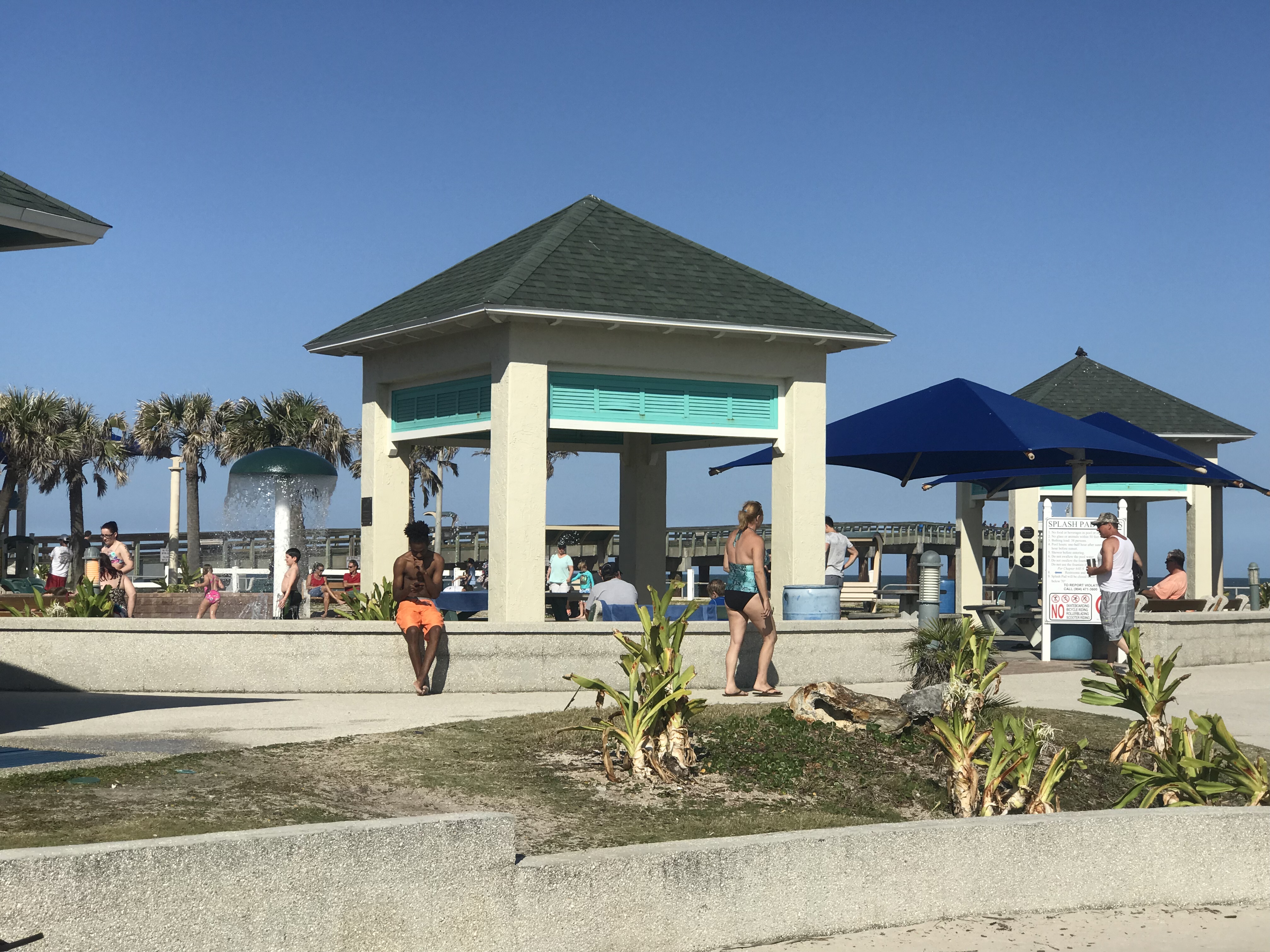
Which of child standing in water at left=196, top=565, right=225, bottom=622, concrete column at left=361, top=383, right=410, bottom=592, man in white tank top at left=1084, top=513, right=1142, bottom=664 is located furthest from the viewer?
child standing in water at left=196, top=565, right=225, bottom=622

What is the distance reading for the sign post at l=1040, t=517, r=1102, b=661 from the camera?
15875 millimetres

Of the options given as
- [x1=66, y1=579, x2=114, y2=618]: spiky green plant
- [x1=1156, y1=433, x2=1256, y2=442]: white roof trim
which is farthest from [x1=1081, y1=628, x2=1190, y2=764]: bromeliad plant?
[x1=1156, y1=433, x2=1256, y2=442]: white roof trim

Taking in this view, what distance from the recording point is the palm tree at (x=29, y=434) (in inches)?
1994

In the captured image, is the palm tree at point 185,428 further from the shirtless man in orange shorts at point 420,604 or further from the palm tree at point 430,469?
the shirtless man in orange shorts at point 420,604

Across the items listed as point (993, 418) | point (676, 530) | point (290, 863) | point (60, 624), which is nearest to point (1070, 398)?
point (993, 418)

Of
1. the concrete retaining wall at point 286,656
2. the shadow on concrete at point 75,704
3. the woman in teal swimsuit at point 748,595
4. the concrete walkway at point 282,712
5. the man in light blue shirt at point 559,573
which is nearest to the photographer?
the concrete walkway at point 282,712

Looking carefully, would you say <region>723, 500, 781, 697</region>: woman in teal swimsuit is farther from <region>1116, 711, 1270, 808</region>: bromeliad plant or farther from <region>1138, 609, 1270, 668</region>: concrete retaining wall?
<region>1138, 609, 1270, 668</region>: concrete retaining wall

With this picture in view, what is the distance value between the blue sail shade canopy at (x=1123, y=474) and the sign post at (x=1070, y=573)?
6.07ft

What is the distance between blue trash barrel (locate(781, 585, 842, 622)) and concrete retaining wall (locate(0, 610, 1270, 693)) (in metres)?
1.45

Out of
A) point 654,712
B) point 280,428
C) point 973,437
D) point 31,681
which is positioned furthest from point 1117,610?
point 280,428

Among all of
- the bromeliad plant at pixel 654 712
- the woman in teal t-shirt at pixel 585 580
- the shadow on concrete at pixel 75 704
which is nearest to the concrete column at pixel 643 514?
the woman in teal t-shirt at pixel 585 580

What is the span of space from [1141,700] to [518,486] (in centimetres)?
793

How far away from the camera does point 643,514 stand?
70.2 ft

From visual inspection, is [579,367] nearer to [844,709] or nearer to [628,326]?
[628,326]
